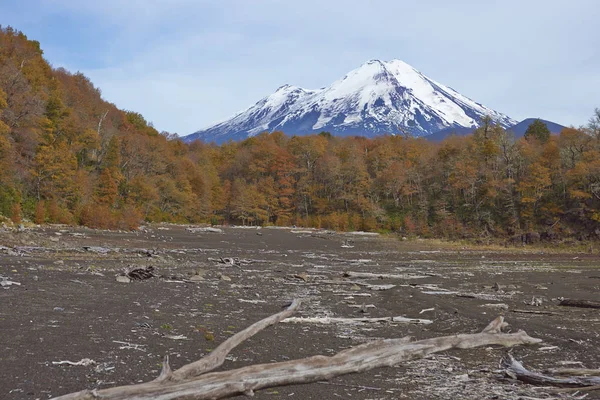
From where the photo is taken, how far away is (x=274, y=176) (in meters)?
Result: 78.6

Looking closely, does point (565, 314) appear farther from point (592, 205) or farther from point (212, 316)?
point (592, 205)

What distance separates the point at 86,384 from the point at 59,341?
6.30 feet

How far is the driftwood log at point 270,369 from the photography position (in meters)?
4.64

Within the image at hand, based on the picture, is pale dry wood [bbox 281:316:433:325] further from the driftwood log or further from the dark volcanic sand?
the driftwood log

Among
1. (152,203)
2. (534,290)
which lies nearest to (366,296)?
(534,290)

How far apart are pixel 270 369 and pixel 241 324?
3.68 metres

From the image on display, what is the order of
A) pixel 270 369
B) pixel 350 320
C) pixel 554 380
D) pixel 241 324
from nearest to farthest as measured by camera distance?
pixel 270 369 → pixel 554 380 → pixel 241 324 → pixel 350 320

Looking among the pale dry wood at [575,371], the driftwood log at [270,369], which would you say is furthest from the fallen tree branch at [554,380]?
the driftwood log at [270,369]

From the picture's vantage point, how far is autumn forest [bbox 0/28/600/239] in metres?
39.1

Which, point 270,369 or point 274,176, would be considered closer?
point 270,369

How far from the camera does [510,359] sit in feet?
21.6

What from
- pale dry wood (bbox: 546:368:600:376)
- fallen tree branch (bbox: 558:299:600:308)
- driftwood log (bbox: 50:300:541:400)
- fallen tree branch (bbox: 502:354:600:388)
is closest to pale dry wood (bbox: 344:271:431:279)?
fallen tree branch (bbox: 558:299:600:308)

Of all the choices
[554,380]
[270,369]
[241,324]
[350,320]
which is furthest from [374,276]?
[270,369]

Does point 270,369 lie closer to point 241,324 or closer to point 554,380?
point 554,380
